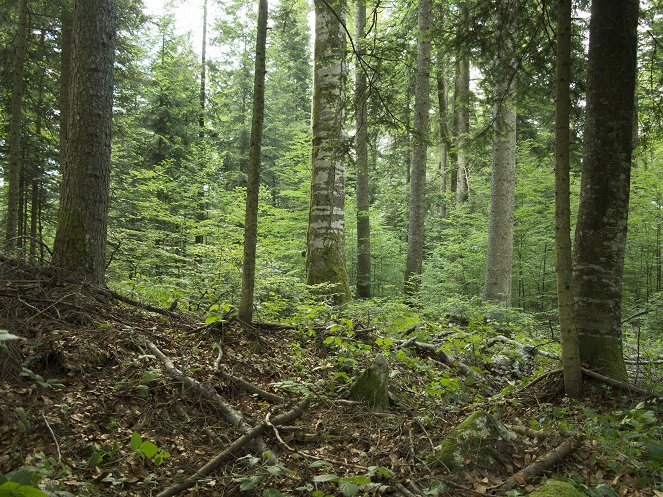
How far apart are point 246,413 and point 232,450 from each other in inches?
26.0

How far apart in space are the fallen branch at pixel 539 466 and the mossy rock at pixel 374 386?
1.49 m

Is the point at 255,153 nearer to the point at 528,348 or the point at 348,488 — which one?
the point at 348,488

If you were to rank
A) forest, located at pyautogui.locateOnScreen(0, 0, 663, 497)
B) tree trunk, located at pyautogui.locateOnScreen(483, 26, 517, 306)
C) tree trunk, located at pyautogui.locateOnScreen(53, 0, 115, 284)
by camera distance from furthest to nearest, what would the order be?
tree trunk, located at pyautogui.locateOnScreen(483, 26, 517, 306), tree trunk, located at pyautogui.locateOnScreen(53, 0, 115, 284), forest, located at pyautogui.locateOnScreen(0, 0, 663, 497)

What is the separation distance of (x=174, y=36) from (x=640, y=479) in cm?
2710

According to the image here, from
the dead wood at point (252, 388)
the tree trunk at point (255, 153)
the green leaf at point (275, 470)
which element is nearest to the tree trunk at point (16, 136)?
the tree trunk at point (255, 153)

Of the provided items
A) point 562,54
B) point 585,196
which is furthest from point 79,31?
point 585,196

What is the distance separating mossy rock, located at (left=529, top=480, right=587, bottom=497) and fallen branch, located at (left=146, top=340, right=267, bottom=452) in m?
1.97

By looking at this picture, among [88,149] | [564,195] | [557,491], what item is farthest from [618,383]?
[88,149]

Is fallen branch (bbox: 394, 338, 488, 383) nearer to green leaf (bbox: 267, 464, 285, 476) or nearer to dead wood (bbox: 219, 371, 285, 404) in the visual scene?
dead wood (bbox: 219, 371, 285, 404)

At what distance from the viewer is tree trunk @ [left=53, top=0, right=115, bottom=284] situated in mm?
5688

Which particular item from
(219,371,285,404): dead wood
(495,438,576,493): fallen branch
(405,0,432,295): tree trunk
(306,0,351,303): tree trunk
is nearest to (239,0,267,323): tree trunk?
(219,371,285,404): dead wood

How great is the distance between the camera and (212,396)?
156 inches

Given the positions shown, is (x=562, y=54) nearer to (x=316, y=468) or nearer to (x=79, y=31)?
(x=316, y=468)

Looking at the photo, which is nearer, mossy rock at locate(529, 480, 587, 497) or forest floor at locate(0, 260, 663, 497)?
mossy rock at locate(529, 480, 587, 497)
